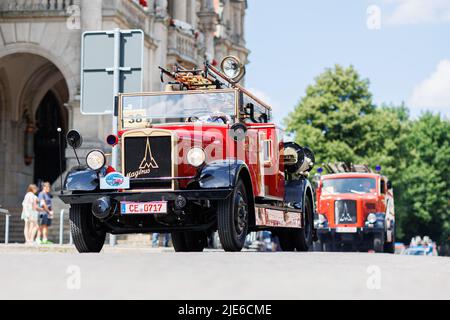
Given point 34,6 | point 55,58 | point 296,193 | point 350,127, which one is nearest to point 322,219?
point 55,58

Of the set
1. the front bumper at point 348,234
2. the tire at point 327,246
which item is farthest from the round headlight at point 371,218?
the tire at point 327,246

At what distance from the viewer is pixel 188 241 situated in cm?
1716

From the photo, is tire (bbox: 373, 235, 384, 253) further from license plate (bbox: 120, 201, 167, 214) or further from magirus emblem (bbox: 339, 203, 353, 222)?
license plate (bbox: 120, 201, 167, 214)

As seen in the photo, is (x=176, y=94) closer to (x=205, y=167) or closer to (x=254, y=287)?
(x=205, y=167)

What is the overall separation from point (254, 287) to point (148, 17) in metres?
29.3

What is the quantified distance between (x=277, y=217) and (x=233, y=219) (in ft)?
7.30

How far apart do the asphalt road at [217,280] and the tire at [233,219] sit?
9.48 feet

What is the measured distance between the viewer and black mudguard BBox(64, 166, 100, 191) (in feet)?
45.9

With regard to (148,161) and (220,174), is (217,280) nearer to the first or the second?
(220,174)

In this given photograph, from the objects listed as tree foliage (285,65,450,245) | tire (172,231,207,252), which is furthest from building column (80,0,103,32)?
tree foliage (285,65,450,245)

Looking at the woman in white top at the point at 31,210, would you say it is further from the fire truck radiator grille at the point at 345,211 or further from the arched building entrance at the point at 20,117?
the arched building entrance at the point at 20,117

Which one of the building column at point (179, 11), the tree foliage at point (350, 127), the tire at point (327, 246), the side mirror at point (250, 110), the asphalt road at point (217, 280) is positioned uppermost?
the building column at point (179, 11)

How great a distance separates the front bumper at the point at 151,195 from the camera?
1330 cm
